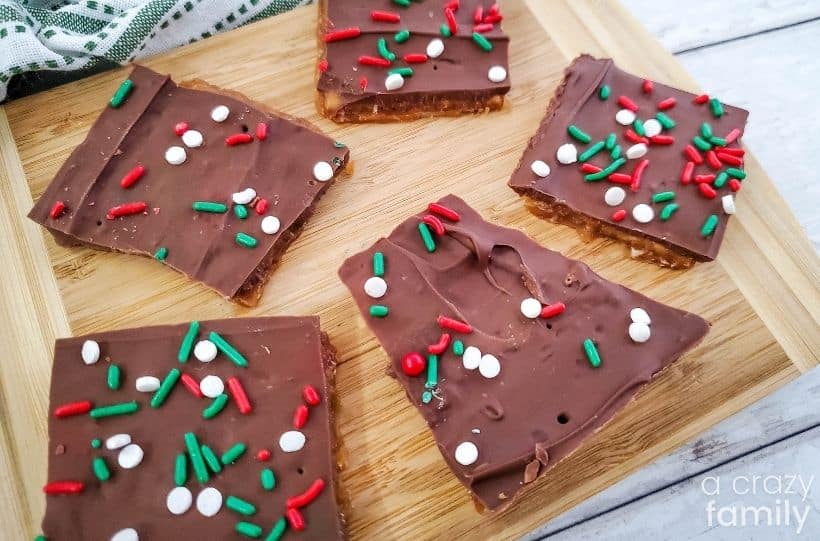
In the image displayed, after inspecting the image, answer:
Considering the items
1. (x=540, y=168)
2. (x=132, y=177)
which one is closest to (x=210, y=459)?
(x=132, y=177)

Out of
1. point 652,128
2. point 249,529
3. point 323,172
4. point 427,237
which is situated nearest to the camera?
point 249,529

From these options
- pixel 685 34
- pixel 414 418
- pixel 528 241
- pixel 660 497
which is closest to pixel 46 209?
pixel 414 418

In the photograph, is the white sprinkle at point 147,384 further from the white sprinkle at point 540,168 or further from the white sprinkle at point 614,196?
the white sprinkle at point 614,196

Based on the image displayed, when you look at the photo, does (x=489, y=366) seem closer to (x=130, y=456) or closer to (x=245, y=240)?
(x=245, y=240)

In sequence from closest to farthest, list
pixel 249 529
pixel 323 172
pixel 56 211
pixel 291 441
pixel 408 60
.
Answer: pixel 249 529, pixel 291 441, pixel 56 211, pixel 323 172, pixel 408 60

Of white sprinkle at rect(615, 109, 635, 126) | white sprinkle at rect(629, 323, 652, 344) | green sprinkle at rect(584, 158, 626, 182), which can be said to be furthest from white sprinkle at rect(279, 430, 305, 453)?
white sprinkle at rect(615, 109, 635, 126)

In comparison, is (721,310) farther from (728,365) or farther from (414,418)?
(414,418)

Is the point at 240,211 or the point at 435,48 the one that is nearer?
the point at 240,211
